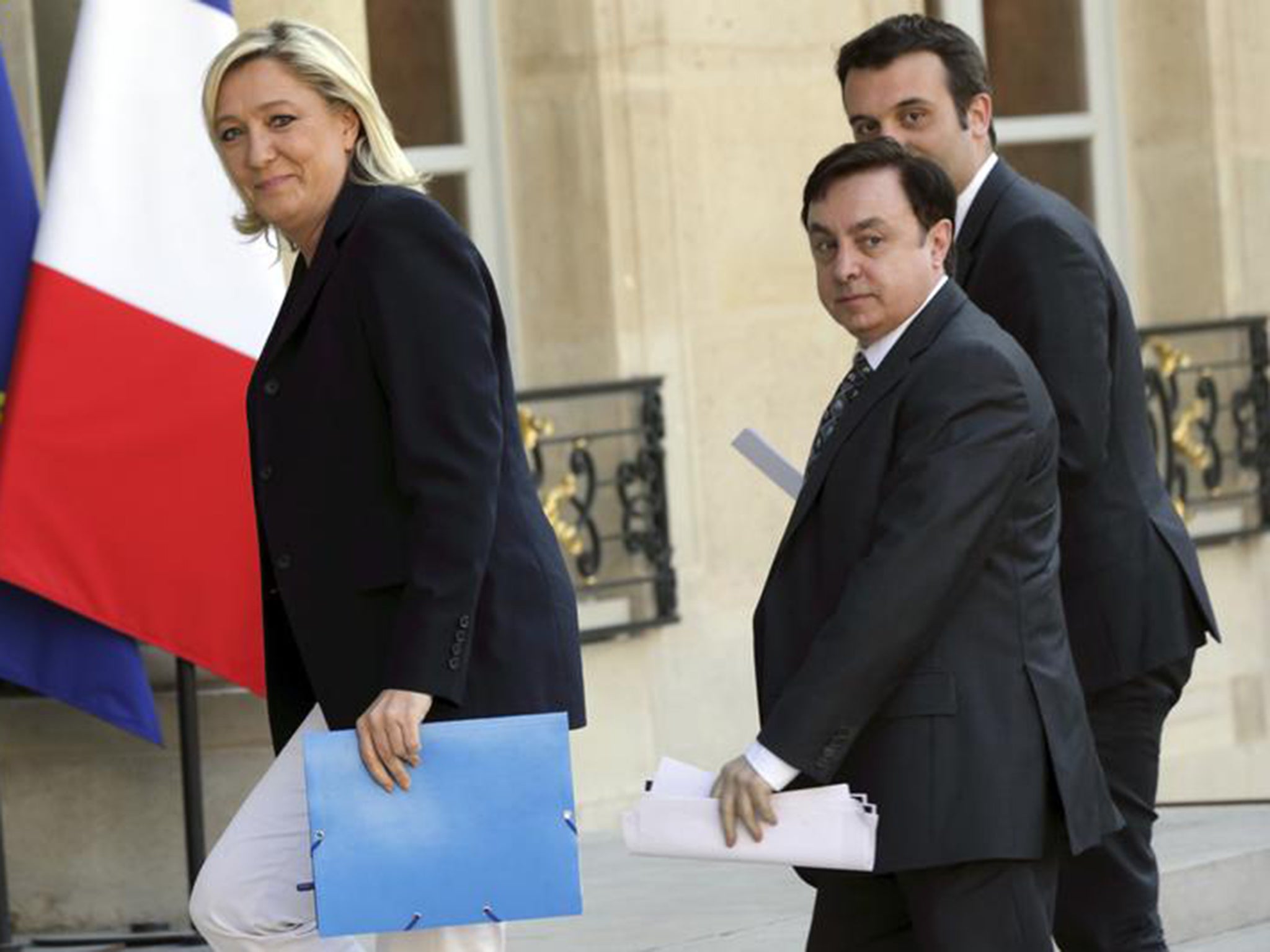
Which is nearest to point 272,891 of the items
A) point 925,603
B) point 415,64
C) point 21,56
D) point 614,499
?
point 925,603

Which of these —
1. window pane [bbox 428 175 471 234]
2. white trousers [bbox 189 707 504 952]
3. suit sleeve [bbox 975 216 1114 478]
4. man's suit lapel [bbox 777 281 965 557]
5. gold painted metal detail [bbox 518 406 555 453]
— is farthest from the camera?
window pane [bbox 428 175 471 234]

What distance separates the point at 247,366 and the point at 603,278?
207 centimetres

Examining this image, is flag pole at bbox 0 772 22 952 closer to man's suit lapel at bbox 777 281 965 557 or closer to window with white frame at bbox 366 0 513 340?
window with white frame at bbox 366 0 513 340

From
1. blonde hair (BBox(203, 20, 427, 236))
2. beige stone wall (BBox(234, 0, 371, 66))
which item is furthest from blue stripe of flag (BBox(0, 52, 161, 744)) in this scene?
blonde hair (BBox(203, 20, 427, 236))

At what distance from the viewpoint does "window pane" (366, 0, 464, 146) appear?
7996 mm

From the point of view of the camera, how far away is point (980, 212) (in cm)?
464

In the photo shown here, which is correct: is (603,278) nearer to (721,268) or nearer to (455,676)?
(721,268)

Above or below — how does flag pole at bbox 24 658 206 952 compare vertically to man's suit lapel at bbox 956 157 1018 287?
below

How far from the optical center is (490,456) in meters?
3.92

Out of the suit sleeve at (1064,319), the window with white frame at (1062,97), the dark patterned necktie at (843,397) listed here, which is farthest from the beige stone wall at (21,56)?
the window with white frame at (1062,97)

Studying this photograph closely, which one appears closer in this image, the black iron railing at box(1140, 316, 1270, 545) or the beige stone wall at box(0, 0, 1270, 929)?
the beige stone wall at box(0, 0, 1270, 929)

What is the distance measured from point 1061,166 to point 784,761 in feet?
20.8

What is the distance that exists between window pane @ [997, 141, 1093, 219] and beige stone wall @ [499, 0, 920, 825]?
1.57 metres

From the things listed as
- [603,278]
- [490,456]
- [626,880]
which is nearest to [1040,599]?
[490,456]
